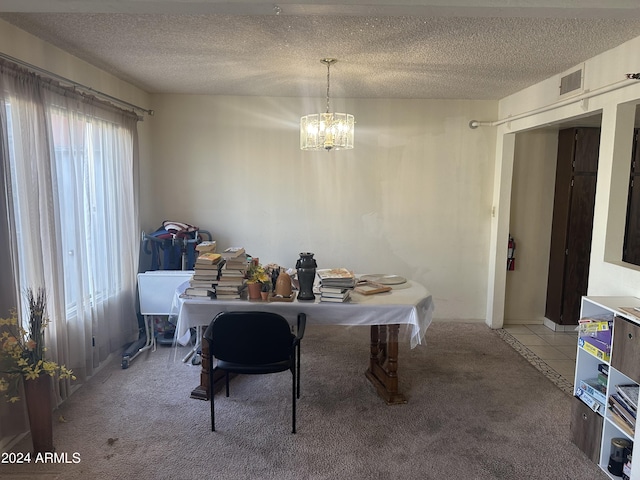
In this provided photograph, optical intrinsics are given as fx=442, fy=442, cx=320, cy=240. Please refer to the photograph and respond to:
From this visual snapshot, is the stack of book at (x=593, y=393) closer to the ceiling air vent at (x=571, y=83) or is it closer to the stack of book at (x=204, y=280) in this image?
the ceiling air vent at (x=571, y=83)

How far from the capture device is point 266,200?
4867 millimetres

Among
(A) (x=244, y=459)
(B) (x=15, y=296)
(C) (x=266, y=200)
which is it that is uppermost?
(C) (x=266, y=200)

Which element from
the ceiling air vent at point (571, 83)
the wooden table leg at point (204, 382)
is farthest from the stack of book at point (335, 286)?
the ceiling air vent at point (571, 83)

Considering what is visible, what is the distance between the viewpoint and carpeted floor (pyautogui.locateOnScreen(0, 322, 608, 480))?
239 cm

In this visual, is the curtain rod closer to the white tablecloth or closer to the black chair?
the white tablecloth

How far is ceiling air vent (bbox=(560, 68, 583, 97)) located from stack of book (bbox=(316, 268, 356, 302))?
219cm

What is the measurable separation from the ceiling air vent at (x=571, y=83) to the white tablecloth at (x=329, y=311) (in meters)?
2.00

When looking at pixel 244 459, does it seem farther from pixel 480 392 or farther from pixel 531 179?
pixel 531 179

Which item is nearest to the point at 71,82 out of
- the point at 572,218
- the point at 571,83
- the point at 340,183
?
the point at 340,183

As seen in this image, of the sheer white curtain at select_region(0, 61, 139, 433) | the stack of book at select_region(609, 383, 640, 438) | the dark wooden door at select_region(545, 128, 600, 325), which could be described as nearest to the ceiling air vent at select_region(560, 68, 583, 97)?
the dark wooden door at select_region(545, 128, 600, 325)

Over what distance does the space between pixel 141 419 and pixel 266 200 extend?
8.62ft

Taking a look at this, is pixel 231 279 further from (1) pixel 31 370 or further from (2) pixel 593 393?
(2) pixel 593 393

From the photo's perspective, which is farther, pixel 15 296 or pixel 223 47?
pixel 223 47

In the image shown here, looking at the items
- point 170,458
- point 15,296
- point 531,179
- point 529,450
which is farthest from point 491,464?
point 531,179
